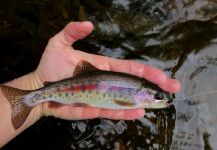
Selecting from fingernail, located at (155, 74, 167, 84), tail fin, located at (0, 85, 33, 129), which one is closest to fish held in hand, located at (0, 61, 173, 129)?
tail fin, located at (0, 85, 33, 129)

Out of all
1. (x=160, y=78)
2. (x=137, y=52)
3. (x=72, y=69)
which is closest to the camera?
(x=160, y=78)

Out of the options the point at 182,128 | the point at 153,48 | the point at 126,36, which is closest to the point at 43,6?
the point at 126,36

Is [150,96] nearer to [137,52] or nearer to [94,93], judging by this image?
[94,93]

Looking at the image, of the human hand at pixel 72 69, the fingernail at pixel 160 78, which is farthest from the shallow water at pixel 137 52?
the fingernail at pixel 160 78

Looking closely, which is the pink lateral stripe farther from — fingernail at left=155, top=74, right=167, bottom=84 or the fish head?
fingernail at left=155, top=74, right=167, bottom=84

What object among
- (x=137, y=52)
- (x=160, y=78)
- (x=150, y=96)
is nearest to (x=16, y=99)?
(x=150, y=96)
